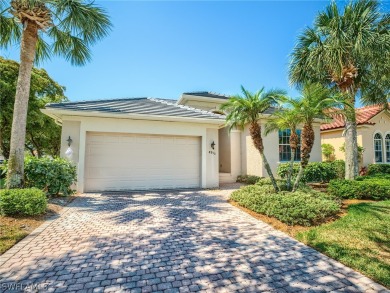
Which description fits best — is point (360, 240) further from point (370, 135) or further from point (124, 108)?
point (370, 135)

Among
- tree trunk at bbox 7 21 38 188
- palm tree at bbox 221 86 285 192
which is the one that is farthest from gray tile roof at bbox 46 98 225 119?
palm tree at bbox 221 86 285 192

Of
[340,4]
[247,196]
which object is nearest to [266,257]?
[247,196]

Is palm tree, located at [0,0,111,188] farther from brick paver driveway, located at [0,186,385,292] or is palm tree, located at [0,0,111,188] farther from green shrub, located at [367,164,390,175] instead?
green shrub, located at [367,164,390,175]

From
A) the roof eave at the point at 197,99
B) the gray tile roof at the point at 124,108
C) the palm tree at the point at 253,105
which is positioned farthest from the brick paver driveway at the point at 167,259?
the roof eave at the point at 197,99

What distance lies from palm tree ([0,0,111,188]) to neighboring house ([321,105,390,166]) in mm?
17801

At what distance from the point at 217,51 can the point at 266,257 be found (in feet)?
34.4

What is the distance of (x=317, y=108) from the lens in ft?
22.8

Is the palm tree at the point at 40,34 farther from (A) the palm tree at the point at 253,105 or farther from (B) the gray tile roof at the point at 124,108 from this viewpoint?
(A) the palm tree at the point at 253,105

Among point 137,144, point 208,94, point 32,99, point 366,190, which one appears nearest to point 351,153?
point 366,190

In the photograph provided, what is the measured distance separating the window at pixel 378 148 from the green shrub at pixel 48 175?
2174 cm

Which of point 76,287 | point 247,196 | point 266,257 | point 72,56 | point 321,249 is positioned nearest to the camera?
point 76,287

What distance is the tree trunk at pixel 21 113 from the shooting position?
6773 mm

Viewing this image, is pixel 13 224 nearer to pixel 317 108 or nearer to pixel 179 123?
pixel 179 123

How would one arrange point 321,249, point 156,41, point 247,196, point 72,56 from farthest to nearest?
point 156,41 < point 72,56 < point 247,196 < point 321,249
